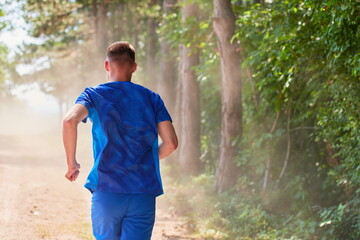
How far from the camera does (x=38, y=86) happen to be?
46.2m

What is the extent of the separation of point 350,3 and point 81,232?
517 cm

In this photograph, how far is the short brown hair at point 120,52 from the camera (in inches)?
141

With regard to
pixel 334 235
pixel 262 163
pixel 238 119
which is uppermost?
→ pixel 238 119

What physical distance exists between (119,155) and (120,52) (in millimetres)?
782

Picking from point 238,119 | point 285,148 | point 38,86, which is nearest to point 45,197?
point 238,119

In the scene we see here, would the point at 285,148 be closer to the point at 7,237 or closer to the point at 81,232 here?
Answer: the point at 81,232

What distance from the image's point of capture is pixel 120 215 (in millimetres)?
3510

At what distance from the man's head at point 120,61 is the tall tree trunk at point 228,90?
23.6 feet

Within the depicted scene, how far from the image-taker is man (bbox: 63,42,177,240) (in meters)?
3.47

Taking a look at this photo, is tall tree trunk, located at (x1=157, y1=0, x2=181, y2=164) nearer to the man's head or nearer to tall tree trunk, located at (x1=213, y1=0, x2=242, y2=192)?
tall tree trunk, located at (x1=213, y1=0, x2=242, y2=192)

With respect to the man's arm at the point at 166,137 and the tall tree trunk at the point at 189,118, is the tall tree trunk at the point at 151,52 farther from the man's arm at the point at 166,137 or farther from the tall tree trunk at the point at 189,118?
the man's arm at the point at 166,137

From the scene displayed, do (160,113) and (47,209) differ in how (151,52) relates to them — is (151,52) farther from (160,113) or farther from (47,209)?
(160,113)

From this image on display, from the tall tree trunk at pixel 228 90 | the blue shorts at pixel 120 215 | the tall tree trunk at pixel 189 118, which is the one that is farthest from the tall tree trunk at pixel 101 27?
the blue shorts at pixel 120 215

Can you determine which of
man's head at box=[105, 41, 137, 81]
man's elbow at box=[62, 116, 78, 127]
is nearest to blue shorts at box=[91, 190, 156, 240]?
man's elbow at box=[62, 116, 78, 127]
